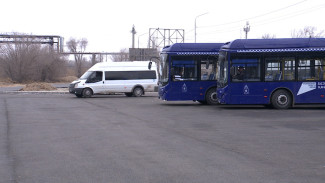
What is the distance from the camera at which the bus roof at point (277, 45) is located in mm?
20344

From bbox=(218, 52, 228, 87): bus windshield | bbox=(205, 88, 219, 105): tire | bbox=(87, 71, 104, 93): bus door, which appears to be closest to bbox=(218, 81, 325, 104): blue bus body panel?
bbox=(218, 52, 228, 87): bus windshield

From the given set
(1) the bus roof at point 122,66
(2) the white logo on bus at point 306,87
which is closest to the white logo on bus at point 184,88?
(2) the white logo on bus at point 306,87

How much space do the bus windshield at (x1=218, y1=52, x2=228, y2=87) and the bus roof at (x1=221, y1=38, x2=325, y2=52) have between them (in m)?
0.63

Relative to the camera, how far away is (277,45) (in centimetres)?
2053

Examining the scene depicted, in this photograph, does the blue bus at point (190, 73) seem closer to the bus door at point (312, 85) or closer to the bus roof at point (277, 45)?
the bus roof at point (277, 45)

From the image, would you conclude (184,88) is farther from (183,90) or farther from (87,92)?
(87,92)

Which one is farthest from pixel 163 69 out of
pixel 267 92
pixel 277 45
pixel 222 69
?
pixel 277 45

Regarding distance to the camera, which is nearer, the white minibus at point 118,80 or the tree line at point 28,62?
the white minibus at point 118,80

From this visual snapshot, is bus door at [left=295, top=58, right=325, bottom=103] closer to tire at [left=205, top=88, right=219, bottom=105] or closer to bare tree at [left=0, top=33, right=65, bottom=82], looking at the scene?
tire at [left=205, top=88, right=219, bottom=105]

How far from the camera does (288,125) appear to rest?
14.4 m

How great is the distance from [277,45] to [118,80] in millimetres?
14548

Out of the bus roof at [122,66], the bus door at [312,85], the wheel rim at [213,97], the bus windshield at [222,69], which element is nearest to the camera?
the bus door at [312,85]

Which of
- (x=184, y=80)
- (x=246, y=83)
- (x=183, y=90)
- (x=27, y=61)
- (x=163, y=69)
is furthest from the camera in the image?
(x=27, y=61)

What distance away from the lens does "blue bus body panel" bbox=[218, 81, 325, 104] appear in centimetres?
2023
